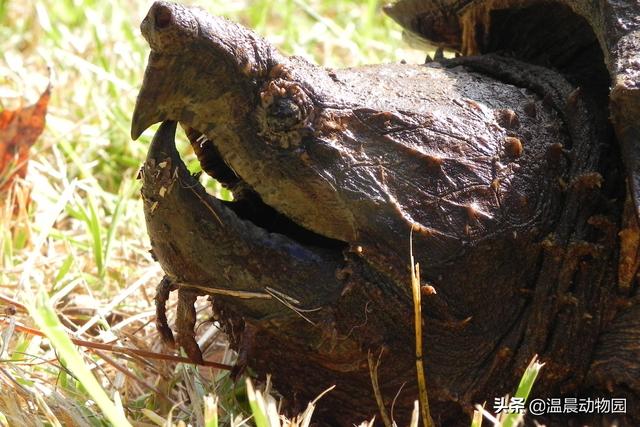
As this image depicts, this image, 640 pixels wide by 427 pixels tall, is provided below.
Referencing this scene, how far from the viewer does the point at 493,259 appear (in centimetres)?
188

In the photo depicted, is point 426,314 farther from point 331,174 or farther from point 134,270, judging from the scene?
point 134,270

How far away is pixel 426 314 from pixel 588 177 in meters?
0.45

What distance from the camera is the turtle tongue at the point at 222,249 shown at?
179cm

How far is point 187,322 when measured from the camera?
194 centimetres

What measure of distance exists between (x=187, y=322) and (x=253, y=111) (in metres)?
0.48

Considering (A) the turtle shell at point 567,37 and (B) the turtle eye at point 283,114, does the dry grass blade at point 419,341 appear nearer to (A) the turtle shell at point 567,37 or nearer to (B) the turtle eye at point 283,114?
(B) the turtle eye at point 283,114

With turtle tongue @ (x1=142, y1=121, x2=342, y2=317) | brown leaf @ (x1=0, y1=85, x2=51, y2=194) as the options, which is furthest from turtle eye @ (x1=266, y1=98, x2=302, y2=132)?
brown leaf @ (x1=0, y1=85, x2=51, y2=194)

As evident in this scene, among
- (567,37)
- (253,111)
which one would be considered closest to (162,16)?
(253,111)

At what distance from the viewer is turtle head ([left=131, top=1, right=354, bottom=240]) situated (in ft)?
5.66

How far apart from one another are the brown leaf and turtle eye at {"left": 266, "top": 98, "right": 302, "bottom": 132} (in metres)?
1.60

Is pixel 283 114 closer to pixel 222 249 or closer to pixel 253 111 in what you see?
pixel 253 111

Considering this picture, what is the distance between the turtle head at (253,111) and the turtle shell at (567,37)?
60cm

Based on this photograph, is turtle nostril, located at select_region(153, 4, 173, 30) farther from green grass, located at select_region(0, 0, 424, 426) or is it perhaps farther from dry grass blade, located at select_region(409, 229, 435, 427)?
dry grass blade, located at select_region(409, 229, 435, 427)

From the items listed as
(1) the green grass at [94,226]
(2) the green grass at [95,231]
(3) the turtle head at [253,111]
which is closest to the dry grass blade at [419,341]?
(3) the turtle head at [253,111]
